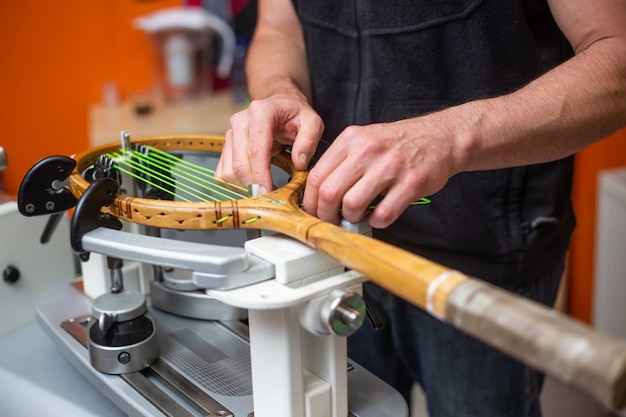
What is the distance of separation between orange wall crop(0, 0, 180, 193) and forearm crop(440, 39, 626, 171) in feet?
5.34

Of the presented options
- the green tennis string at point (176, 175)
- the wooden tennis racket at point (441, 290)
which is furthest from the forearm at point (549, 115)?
the wooden tennis racket at point (441, 290)

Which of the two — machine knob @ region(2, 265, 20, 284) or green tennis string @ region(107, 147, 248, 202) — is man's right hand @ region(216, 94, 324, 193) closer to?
green tennis string @ region(107, 147, 248, 202)

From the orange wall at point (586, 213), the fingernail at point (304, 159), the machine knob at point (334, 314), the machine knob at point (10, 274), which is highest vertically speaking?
the fingernail at point (304, 159)

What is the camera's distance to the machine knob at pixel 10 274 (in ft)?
3.36

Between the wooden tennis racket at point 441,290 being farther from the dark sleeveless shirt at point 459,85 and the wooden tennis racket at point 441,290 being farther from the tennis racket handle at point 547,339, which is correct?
the dark sleeveless shirt at point 459,85

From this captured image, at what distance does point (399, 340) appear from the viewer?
1156 millimetres

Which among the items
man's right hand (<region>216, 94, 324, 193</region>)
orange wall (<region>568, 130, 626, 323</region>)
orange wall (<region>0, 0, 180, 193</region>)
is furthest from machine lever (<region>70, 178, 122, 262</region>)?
orange wall (<region>568, 130, 626, 323</region>)

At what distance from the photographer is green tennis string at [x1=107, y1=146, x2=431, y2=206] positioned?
2.61ft

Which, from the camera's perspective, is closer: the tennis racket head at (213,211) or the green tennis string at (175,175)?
the tennis racket head at (213,211)

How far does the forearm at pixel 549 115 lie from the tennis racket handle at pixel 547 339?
293 mm

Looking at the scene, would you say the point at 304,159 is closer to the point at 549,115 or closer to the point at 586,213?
the point at 549,115

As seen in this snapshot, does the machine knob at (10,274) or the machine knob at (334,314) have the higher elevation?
the machine knob at (334,314)

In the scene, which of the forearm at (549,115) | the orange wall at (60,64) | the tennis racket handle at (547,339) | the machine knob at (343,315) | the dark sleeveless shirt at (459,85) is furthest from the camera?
the orange wall at (60,64)

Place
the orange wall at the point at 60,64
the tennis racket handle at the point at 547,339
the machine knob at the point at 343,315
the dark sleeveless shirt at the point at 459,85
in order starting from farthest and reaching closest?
1. the orange wall at the point at 60,64
2. the dark sleeveless shirt at the point at 459,85
3. the machine knob at the point at 343,315
4. the tennis racket handle at the point at 547,339
